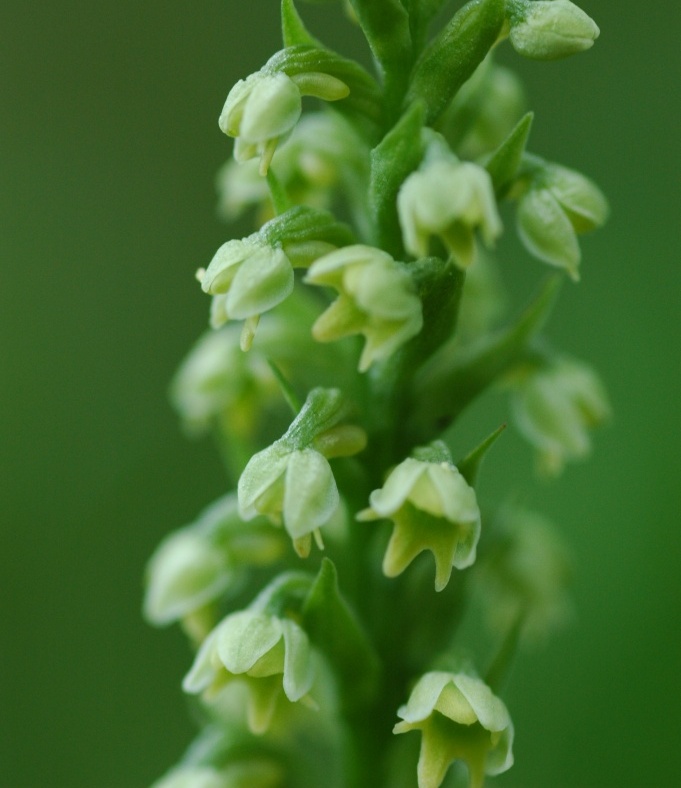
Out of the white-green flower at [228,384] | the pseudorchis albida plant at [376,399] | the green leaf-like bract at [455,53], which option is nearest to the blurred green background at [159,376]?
the pseudorchis albida plant at [376,399]

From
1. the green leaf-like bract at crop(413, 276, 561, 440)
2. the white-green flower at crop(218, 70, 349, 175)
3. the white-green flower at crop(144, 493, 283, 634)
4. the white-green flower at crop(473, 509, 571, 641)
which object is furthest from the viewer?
the white-green flower at crop(473, 509, 571, 641)

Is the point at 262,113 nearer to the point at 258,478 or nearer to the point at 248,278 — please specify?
the point at 248,278

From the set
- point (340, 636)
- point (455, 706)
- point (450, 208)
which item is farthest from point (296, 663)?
point (450, 208)

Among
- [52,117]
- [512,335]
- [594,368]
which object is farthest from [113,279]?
[512,335]

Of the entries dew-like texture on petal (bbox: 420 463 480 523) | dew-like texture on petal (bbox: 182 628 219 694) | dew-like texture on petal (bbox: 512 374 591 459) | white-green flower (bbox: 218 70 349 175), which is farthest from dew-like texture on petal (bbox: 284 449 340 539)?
dew-like texture on petal (bbox: 512 374 591 459)

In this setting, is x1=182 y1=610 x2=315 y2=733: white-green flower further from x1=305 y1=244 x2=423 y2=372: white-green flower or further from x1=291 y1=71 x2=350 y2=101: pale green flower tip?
x1=291 y1=71 x2=350 y2=101: pale green flower tip
